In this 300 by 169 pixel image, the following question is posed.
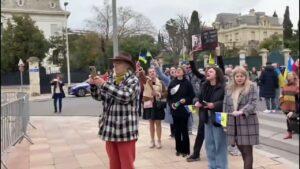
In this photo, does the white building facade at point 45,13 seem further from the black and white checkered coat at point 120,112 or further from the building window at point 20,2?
the black and white checkered coat at point 120,112

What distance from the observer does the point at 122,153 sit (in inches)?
210

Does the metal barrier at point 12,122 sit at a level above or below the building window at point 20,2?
below

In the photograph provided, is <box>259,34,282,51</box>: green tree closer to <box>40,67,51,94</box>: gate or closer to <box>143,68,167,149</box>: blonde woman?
<box>40,67,51,94</box>: gate

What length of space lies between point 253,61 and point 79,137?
30.8 metres

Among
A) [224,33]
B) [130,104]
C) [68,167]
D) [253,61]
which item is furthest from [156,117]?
[224,33]

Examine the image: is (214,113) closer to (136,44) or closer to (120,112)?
(120,112)

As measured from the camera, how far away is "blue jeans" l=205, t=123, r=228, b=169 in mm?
6462

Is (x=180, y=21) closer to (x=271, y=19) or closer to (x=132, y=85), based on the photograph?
(x=132, y=85)

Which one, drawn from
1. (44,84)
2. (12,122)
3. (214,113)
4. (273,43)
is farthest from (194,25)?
(214,113)

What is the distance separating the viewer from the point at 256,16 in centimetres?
12600

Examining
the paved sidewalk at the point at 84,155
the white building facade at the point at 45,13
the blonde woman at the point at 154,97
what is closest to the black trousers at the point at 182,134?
the paved sidewalk at the point at 84,155

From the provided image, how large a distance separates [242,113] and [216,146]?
3.30 ft

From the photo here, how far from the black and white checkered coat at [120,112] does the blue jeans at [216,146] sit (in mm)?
1567

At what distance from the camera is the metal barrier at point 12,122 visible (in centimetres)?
826
